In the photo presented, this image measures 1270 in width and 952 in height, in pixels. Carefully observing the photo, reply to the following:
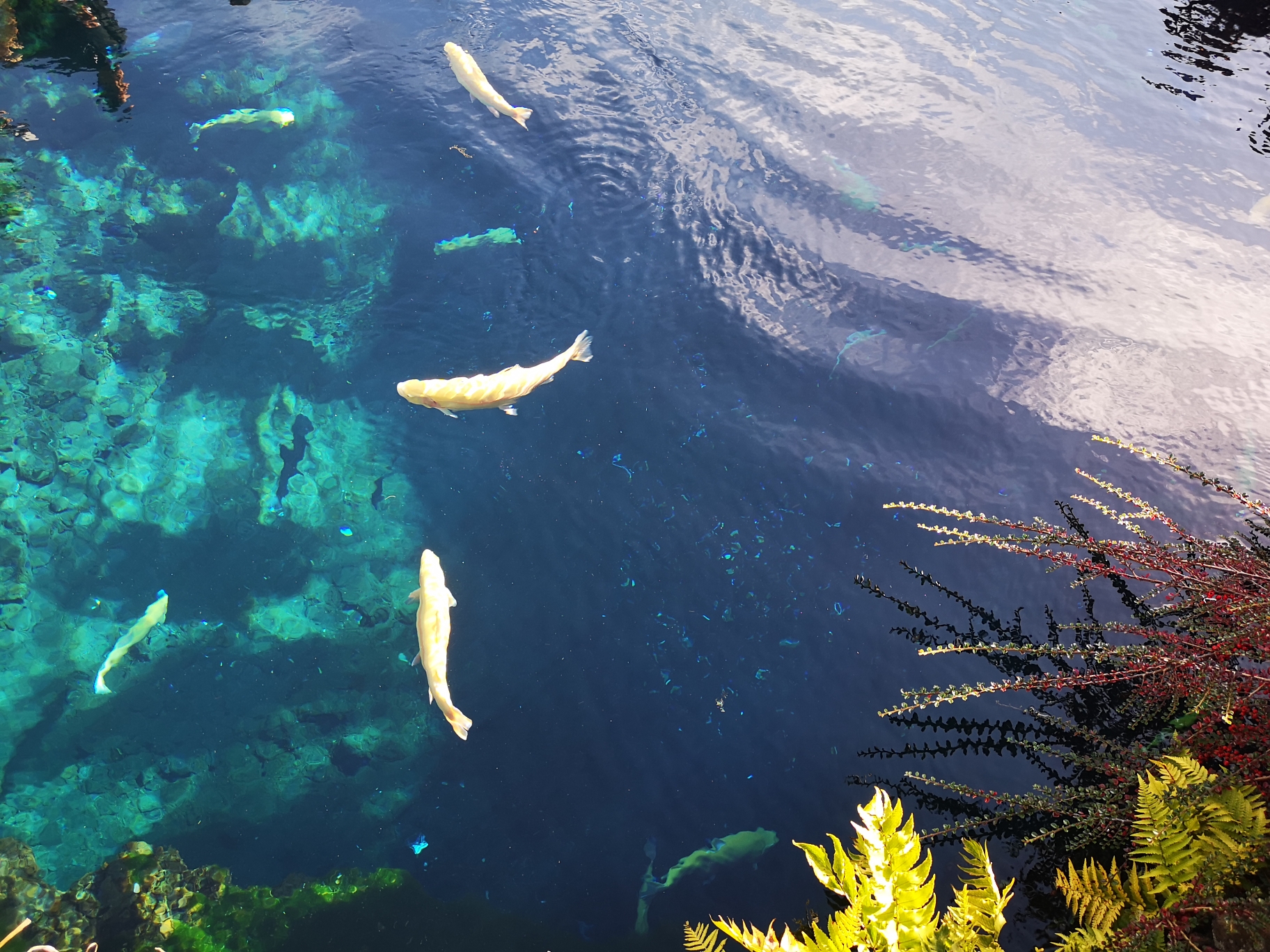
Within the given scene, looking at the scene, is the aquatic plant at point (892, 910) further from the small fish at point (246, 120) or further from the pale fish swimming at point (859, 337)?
the small fish at point (246, 120)

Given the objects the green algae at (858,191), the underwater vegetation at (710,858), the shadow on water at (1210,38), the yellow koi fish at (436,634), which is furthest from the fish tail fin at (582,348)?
the shadow on water at (1210,38)

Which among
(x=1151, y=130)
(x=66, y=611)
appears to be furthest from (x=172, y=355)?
(x=1151, y=130)

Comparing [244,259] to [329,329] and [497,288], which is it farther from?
[497,288]

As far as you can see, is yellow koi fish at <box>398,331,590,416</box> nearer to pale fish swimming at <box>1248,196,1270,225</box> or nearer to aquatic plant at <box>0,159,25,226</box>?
aquatic plant at <box>0,159,25,226</box>

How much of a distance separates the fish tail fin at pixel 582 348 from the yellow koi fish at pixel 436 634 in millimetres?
1659

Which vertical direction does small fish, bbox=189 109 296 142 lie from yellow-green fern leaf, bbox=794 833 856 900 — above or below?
above

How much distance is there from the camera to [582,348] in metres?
4.62

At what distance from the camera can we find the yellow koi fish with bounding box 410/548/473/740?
11.6ft

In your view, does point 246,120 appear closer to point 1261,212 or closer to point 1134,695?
point 1134,695

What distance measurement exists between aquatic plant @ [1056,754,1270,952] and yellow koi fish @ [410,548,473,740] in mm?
2779

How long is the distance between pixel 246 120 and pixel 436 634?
5.74 meters

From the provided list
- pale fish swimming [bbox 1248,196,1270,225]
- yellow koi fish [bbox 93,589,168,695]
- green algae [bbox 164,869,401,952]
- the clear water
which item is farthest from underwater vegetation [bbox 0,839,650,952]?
pale fish swimming [bbox 1248,196,1270,225]

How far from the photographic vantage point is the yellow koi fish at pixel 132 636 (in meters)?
4.75

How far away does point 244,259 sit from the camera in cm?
602
